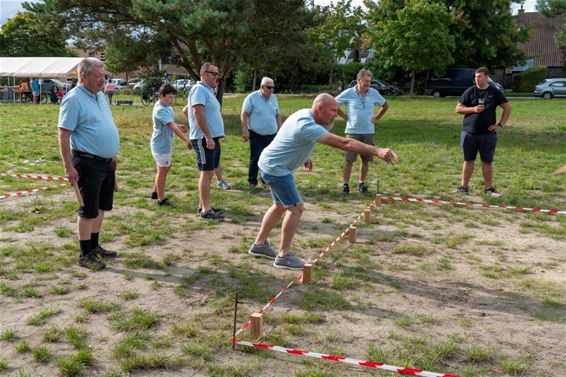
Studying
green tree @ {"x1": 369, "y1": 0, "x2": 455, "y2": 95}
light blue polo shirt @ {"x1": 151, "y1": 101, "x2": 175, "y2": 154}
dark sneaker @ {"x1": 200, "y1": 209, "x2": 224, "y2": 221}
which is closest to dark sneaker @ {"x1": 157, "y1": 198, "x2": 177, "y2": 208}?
light blue polo shirt @ {"x1": 151, "y1": 101, "x2": 175, "y2": 154}

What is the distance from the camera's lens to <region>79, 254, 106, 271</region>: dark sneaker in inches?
211

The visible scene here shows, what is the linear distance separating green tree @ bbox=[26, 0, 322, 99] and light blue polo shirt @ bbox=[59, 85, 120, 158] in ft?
36.4

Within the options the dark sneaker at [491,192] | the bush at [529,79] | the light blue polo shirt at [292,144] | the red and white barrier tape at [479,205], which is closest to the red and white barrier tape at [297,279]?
the light blue polo shirt at [292,144]

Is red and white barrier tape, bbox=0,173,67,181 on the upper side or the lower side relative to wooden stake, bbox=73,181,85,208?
lower

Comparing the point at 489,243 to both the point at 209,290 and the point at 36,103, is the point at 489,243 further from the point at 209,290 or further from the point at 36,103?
the point at 36,103

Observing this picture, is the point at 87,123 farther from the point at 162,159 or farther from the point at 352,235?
the point at 352,235

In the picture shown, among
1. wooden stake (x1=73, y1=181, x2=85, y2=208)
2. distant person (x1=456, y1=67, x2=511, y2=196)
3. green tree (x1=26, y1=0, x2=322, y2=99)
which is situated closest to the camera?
wooden stake (x1=73, y1=181, x2=85, y2=208)

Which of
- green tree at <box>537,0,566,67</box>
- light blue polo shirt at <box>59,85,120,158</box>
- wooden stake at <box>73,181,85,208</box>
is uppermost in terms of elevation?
green tree at <box>537,0,566,67</box>

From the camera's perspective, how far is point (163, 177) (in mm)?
7805

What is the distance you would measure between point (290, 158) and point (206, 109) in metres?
2.38

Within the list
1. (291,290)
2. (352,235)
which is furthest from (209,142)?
(291,290)

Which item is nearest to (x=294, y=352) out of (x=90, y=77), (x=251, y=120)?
(x=90, y=77)

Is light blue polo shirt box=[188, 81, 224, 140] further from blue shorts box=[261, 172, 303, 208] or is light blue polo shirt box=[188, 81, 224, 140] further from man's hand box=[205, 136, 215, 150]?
blue shorts box=[261, 172, 303, 208]

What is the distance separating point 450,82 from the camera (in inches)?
1614
